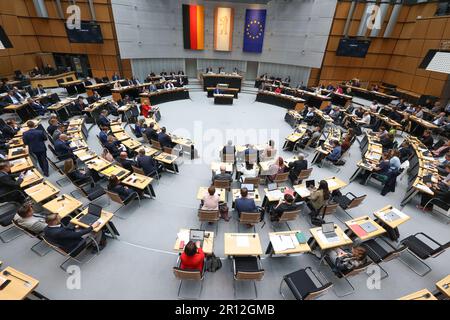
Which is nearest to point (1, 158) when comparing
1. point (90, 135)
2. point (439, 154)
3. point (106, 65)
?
point (90, 135)

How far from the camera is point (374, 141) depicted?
10.8 metres

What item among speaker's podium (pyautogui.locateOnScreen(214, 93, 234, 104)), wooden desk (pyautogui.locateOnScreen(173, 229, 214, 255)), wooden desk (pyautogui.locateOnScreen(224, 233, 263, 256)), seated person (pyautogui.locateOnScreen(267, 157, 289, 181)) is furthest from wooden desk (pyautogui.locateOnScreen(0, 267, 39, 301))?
speaker's podium (pyautogui.locateOnScreen(214, 93, 234, 104))

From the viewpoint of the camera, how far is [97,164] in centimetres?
760

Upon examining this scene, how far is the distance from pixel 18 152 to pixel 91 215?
4814 mm

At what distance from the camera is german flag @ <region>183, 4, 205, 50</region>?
69.2ft

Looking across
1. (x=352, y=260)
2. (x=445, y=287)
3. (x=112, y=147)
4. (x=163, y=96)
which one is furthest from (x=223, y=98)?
(x=445, y=287)

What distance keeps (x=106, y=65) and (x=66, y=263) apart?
1925cm

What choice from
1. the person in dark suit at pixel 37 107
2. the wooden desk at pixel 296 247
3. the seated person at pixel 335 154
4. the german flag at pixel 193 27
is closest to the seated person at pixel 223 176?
the wooden desk at pixel 296 247

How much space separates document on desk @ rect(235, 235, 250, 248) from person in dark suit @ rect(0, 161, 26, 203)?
253 inches

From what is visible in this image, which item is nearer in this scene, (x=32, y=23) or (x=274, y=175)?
(x=274, y=175)

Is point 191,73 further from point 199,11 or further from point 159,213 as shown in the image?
point 159,213

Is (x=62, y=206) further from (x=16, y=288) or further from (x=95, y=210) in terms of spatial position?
(x=16, y=288)

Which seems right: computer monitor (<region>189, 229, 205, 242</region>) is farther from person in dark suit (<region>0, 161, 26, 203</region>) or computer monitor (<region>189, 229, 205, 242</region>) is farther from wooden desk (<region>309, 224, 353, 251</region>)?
person in dark suit (<region>0, 161, 26, 203</region>)

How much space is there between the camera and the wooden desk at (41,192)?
5879 mm
